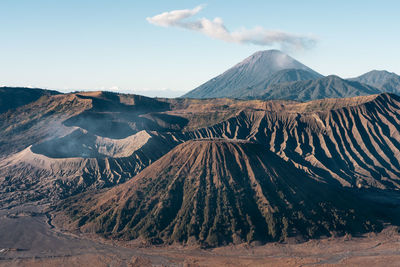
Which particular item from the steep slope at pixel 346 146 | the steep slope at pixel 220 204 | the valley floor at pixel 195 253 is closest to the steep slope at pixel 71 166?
the steep slope at pixel 220 204

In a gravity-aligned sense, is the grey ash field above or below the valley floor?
above

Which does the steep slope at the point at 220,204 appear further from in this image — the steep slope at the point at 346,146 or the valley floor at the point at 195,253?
the steep slope at the point at 346,146

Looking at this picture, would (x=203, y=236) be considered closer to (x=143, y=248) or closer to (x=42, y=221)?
(x=143, y=248)

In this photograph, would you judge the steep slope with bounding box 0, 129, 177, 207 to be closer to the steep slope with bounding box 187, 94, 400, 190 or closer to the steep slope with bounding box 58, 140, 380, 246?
the steep slope with bounding box 58, 140, 380, 246

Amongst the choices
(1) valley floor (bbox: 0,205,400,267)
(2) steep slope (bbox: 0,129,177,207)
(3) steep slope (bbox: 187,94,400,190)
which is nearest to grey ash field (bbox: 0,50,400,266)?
(1) valley floor (bbox: 0,205,400,267)

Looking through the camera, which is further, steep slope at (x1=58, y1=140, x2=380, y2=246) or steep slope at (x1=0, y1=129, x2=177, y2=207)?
steep slope at (x1=0, y1=129, x2=177, y2=207)

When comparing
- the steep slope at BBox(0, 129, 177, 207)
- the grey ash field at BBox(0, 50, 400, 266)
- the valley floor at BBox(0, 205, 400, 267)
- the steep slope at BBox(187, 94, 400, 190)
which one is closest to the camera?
the valley floor at BBox(0, 205, 400, 267)

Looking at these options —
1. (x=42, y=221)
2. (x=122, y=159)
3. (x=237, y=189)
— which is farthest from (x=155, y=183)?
(x=122, y=159)
